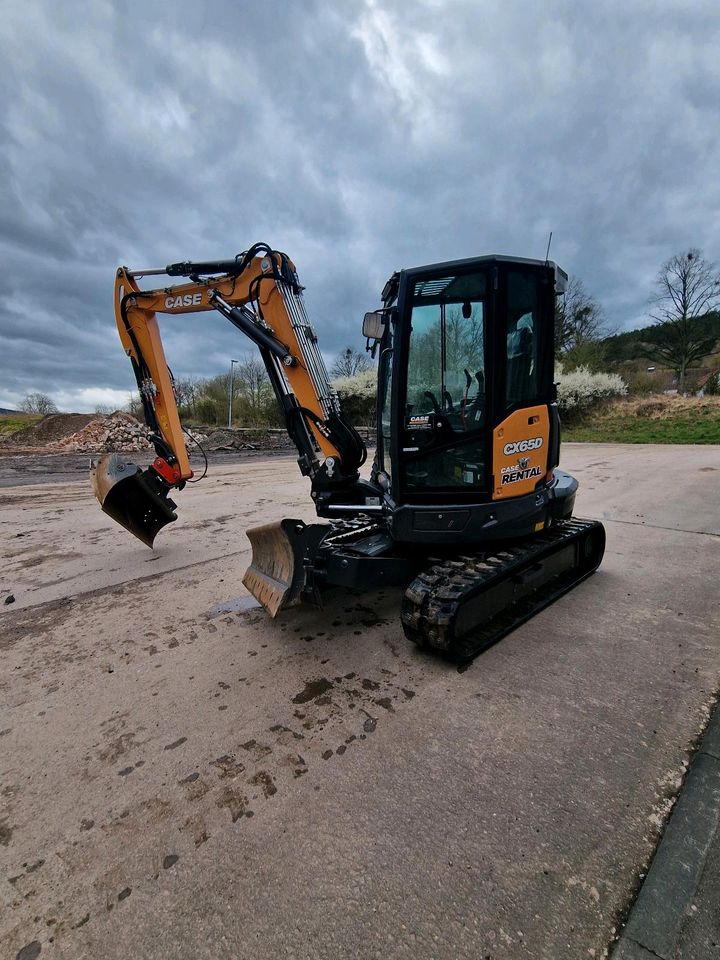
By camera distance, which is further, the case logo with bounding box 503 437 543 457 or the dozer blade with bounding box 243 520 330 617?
the case logo with bounding box 503 437 543 457

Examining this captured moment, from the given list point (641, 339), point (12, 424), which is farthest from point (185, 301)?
point (641, 339)

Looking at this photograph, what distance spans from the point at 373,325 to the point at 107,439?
22.4 meters

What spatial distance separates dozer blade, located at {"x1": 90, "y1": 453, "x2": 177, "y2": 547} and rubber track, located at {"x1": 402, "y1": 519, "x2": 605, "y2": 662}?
127 inches

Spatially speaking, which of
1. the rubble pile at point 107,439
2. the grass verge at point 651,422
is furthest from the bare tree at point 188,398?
the grass verge at point 651,422

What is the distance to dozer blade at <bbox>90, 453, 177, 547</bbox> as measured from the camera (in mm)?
4578

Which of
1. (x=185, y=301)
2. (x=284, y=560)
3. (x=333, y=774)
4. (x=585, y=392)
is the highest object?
(x=585, y=392)

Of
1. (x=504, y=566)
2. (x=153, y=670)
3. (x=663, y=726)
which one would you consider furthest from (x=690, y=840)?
(x=153, y=670)

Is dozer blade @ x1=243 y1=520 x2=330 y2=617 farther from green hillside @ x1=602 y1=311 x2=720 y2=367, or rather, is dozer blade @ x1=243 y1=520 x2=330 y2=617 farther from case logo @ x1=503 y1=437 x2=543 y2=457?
green hillside @ x1=602 y1=311 x2=720 y2=367

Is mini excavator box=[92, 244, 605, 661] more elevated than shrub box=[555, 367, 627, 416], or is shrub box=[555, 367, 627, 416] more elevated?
shrub box=[555, 367, 627, 416]

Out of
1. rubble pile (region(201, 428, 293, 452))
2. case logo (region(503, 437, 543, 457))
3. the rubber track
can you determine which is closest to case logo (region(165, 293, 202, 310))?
case logo (region(503, 437, 543, 457))

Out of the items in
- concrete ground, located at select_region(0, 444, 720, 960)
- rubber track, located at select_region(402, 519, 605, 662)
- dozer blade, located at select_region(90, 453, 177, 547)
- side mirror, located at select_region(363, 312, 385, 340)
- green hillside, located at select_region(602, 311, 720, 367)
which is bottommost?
concrete ground, located at select_region(0, 444, 720, 960)

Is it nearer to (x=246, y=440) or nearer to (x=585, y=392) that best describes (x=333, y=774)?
(x=246, y=440)

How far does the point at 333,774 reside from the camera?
6.31 ft

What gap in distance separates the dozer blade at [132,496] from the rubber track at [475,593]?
3.24m
